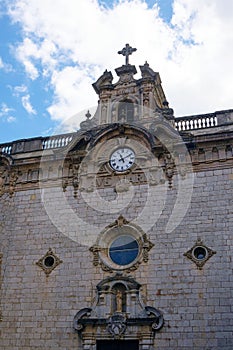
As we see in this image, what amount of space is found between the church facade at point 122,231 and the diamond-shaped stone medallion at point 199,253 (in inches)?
1.3

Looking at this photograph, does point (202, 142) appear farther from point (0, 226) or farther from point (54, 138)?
point (0, 226)

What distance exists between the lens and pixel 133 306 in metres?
13.7

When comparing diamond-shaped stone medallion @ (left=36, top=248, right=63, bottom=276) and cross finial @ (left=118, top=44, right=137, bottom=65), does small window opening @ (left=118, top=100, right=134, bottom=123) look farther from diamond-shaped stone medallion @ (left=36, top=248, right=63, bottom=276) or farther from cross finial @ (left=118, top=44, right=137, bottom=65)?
diamond-shaped stone medallion @ (left=36, top=248, right=63, bottom=276)

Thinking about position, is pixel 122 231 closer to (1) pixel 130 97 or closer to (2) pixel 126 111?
(2) pixel 126 111

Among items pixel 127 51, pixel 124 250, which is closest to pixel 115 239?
pixel 124 250

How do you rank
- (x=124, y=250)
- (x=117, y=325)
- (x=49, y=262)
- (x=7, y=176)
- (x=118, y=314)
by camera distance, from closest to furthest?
(x=117, y=325) → (x=118, y=314) → (x=124, y=250) → (x=49, y=262) → (x=7, y=176)

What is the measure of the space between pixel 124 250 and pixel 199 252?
2.37m

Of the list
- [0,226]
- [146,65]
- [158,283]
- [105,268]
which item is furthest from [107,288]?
[146,65]

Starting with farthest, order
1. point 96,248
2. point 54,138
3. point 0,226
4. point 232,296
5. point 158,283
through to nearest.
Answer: point 54,138, point 0,226, point 96,248, point 158,283, point 232,296

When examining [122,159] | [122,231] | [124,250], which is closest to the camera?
[124,250]

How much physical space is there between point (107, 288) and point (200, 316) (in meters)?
2.82

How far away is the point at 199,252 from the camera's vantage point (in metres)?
13.8

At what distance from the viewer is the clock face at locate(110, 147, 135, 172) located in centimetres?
1583

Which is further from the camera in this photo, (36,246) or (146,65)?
(146,65)
